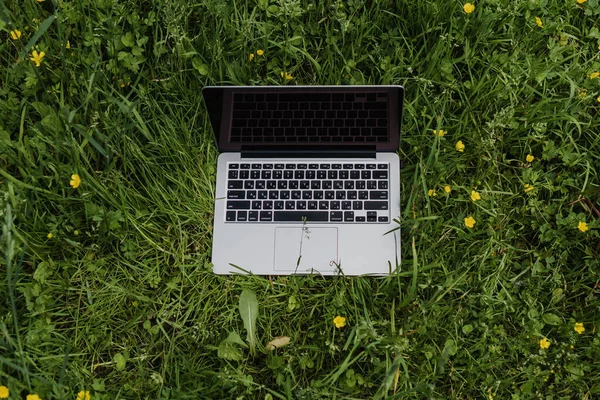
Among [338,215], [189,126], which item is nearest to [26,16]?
[189,126]

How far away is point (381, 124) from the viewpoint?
1.84 metres

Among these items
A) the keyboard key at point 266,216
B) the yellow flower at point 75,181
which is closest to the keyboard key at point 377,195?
the keyboard key at point 266,216

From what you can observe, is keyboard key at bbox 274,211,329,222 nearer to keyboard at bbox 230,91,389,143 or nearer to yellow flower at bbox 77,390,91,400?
keyboard at bbox 230,91,389,143

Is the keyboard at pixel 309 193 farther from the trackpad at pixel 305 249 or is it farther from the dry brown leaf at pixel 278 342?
the dry brown leaf at pixel 278 342

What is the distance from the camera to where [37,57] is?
2.00 m

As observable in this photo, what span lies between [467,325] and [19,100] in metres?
1.82

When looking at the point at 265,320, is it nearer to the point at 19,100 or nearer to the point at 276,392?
the point at 276,392

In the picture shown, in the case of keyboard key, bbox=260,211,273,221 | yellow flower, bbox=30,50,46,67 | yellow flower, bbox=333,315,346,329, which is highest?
yellow flower, bbox=30,50,46,67

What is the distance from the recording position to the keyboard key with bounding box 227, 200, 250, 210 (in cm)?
191

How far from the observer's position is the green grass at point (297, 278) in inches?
70.8

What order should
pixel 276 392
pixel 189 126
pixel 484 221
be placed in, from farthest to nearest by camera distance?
pixel 189 126, pixel 484 221, pixel 276 392

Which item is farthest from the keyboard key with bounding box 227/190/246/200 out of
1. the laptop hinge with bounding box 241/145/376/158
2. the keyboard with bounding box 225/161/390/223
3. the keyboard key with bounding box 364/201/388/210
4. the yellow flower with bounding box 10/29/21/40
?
the yellow flower with bounding box 10/29/21/40

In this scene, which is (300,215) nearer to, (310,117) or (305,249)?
(305,249)

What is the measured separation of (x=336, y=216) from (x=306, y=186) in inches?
5.9
